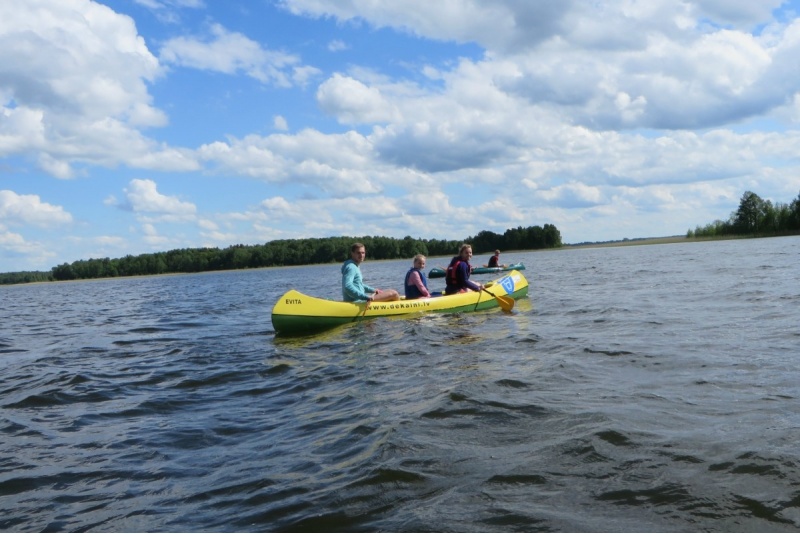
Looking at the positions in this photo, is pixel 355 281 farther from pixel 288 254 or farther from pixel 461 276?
pixel 288 254

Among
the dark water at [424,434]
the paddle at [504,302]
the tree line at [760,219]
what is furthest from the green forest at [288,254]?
the dark water at [424,434]

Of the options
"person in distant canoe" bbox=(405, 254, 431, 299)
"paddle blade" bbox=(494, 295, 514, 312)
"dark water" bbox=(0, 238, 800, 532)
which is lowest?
"dark water" bbox=(0, 238, 800, 532)

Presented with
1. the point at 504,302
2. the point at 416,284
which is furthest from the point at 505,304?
the point at 416,284

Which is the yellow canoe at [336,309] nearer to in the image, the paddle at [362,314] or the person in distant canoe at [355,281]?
the paddle at [362,314]

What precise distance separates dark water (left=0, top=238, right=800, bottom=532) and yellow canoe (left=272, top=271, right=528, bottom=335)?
1.48 metres

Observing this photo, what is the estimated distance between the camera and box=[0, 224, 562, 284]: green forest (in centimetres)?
10869

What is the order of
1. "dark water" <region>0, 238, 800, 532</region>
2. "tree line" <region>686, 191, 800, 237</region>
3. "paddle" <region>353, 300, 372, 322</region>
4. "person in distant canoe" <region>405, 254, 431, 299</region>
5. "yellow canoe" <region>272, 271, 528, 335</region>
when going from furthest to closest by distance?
1. "tree line" <region>686, 191, 800, 237</region>
2. "person in distant canoe" <region>405, 254, 431, 299</region>
3. "paddle" <region>353, 300, 372, 322</region>
4. "yellow canoe" <region>272, 271, 528, 335</region>
5. "dark water" <region>0, 238, 800, 532</region>

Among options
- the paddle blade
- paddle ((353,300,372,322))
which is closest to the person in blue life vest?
the paddle blade

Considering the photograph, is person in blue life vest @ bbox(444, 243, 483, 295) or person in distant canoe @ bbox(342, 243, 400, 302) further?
person in blue life vest @ bbox(444, 243, 483, 295)

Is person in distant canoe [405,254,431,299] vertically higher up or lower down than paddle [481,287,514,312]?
higher up

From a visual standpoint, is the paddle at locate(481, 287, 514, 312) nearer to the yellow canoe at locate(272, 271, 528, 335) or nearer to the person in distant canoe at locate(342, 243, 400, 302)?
the yellow canoe at locate(272, 271, 528, 335)

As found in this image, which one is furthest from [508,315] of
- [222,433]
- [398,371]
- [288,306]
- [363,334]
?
[222,433]

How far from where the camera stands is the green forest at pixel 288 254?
357 feet

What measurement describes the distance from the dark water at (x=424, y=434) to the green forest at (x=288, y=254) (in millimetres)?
97605
